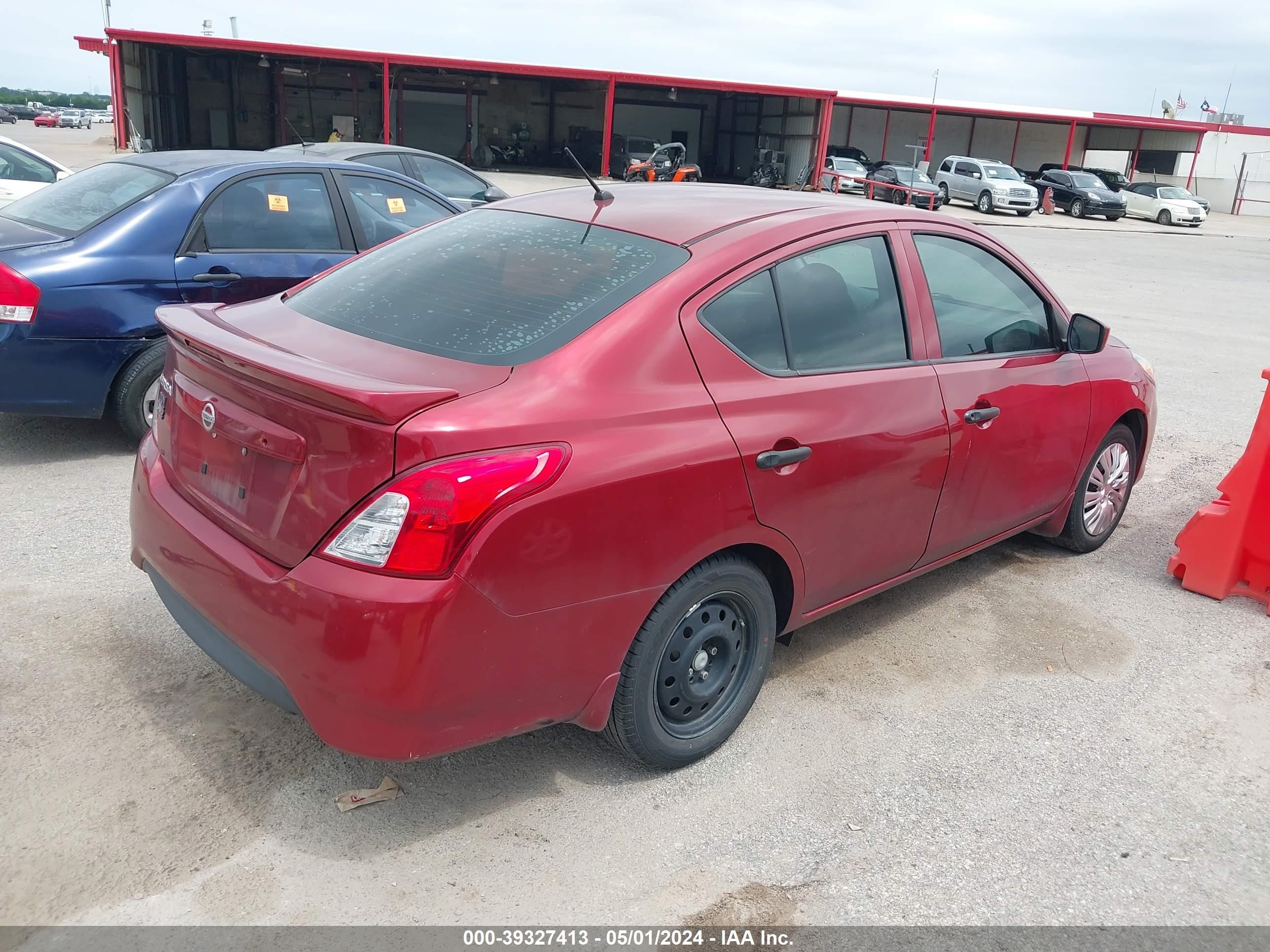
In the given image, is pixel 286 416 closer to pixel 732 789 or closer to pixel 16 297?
pixel 732 789

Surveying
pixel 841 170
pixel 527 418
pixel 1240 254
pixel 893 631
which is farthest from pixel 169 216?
Answer: pixel 841 170

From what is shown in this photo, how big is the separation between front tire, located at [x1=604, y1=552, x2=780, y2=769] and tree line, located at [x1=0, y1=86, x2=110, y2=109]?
4775 inches

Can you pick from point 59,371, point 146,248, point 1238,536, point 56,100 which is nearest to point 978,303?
point 1238,536

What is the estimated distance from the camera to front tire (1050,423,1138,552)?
4762 millimetres

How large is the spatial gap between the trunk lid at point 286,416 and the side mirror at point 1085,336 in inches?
109

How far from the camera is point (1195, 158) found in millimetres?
47125

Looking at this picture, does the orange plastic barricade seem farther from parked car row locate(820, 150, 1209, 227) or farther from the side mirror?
parked car row locate(820, 150, 1209, 227)

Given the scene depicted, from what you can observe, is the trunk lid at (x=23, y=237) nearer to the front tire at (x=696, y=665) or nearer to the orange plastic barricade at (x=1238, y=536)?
the front tire at (x=696, y=665)

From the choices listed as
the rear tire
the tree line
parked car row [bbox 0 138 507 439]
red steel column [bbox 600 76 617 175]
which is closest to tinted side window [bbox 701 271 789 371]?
parked car row [bbox 0 138 507 439]

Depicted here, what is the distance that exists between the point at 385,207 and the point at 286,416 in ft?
14.4

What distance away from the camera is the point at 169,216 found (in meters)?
5.49

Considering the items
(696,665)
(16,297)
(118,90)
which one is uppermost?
(118,90)

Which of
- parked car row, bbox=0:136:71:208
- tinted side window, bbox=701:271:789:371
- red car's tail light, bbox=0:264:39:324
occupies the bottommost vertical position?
red car's tail light, bbox=0:264:39:324

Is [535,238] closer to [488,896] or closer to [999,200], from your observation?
[488,896]
